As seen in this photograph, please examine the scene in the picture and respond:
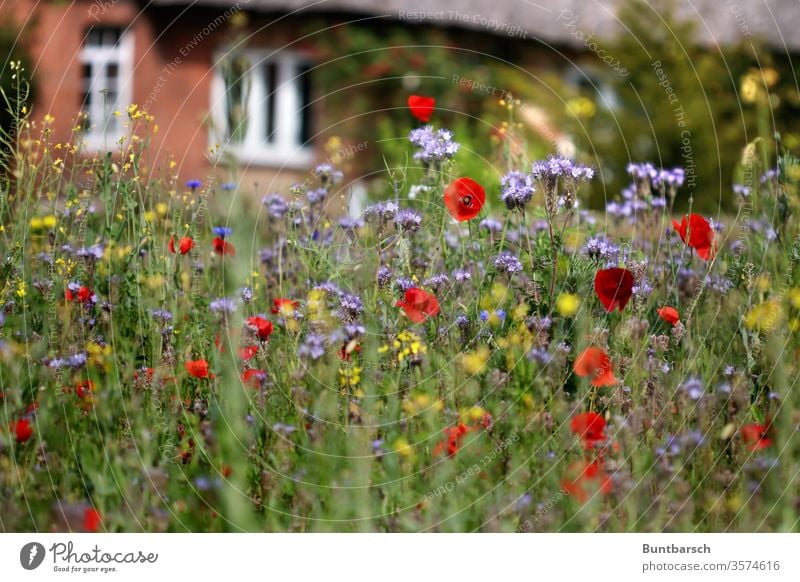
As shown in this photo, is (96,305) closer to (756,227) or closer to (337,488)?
(337,488)

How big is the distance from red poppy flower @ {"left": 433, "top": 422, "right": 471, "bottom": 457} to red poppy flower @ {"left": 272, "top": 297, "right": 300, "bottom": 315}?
1.93 feet

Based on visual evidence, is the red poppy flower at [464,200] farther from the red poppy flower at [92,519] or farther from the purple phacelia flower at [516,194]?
the red poppy flower at [92,519]

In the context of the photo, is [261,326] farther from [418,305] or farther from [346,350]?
[418,305]

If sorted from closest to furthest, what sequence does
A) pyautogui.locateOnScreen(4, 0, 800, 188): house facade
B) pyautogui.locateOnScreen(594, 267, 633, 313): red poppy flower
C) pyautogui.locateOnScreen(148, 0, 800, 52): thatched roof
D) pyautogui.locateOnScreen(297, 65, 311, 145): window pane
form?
pyautogui.locateOnScreen(594, 267, 633, 313): red poppy flower < pyautogui.locateOnScreen(148, 0, 800, 52): thatched roof < pyautogui.locateOnScreen(4, 0, 800, 188): house facade < pyautogui.locateOnScreen(297, 65, 311, 145): window pane

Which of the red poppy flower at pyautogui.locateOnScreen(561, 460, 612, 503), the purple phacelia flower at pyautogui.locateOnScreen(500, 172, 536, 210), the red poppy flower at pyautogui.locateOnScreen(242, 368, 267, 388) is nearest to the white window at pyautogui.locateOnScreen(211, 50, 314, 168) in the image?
the purple phacelia flower at pyautogui.locateOnScreen(500, 172, 536, 210)

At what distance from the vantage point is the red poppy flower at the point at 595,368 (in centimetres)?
244

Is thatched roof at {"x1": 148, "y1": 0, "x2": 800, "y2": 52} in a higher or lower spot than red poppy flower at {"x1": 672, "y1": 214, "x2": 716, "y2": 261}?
higher

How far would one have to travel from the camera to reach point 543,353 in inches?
96.6

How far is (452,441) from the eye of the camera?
2324mm

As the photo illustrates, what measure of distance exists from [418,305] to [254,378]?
0.47 metres

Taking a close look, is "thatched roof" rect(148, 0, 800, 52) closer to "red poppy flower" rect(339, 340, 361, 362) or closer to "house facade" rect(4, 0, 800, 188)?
"house facade" rect(4, 0, 800, 188)

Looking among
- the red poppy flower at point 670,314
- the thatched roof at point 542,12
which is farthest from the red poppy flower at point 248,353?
the thatched roof at point 542,12

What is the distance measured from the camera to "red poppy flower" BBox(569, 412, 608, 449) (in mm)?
2316

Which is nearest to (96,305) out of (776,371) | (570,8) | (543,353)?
(543,353)
